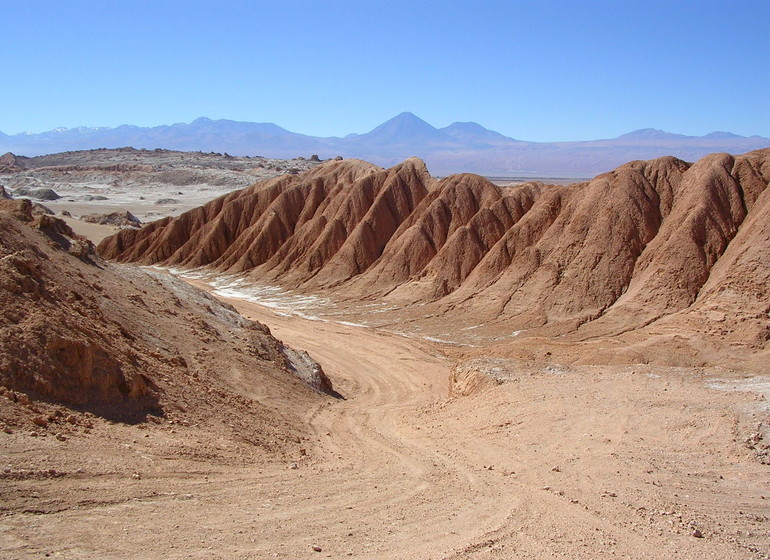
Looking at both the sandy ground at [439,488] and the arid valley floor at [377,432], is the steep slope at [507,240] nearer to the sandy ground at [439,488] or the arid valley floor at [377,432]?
the arid valley floor at [377,432]

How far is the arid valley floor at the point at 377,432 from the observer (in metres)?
8.82

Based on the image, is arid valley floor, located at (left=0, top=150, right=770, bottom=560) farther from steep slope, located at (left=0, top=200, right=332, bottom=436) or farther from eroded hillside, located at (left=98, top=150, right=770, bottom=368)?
eroded hillside, located at (left=98, top=150, right=770, bottom=368)

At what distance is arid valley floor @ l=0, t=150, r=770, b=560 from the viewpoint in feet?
28.9

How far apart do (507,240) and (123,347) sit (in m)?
26.0

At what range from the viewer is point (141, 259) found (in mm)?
54000

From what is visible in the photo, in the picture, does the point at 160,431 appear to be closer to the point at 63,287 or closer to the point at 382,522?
the point at 382,522

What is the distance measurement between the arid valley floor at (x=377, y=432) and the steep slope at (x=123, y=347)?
Result: 79 mm

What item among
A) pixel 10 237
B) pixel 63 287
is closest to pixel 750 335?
pixel 63 287

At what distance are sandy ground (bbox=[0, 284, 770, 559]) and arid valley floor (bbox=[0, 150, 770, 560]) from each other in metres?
0.04

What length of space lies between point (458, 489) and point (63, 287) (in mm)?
10620

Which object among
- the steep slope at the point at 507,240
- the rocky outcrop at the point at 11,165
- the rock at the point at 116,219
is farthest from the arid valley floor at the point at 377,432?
the rocky outcrop at the point at 11,165

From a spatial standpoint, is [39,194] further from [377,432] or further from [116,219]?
[377,432]

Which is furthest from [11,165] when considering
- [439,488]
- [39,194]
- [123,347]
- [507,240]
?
[439,488]

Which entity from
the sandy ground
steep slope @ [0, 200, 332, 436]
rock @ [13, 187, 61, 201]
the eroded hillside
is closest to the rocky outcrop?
rock @ [13, 187, 61, 201]
